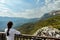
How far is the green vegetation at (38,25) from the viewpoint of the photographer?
8.09m

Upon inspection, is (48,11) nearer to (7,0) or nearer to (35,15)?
(35,15)

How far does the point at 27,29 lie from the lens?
830 cm

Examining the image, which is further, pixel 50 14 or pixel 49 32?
pixel 50 14

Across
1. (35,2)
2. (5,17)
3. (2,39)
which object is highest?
(35,2)

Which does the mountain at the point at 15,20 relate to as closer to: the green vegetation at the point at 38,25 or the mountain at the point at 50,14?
the green vegetation at the point at 38,25

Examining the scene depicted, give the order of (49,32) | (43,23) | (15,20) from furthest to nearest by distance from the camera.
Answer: (15,20) < (43,23) < (49,32)

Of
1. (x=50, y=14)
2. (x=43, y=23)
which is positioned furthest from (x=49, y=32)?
(x=50, y=14)


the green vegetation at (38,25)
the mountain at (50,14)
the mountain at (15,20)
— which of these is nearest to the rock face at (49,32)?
the green vegetation at (38,25)

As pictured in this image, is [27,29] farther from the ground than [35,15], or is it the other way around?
[35,15]

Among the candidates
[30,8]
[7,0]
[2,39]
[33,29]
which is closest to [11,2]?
[7,0]

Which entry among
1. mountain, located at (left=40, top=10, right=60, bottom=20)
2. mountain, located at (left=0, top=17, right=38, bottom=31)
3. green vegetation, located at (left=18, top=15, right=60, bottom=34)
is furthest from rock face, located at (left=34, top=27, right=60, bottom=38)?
mountain, located at (left=0, top=17, right=38, bottom=31)

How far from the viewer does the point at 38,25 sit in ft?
26.8

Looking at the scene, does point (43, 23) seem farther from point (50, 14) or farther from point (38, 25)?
point (50, 14)

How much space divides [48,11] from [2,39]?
3.18m
